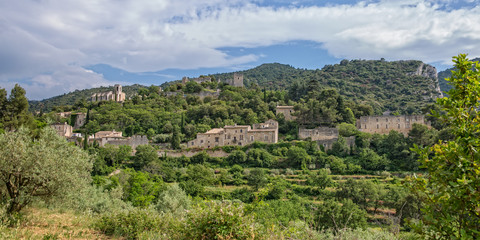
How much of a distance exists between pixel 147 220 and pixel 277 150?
30492 mm

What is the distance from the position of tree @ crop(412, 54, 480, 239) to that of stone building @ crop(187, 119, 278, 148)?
1438 inches

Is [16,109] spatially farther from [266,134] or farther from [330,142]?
[330,142]

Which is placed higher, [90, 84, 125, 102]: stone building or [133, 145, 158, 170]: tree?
[90, 84, 125, 102]: stone building

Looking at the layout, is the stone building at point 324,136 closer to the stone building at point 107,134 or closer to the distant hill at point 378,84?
the distant hill at point 378,84

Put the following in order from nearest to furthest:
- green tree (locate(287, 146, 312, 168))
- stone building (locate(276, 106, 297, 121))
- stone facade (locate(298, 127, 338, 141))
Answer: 1. green tree (locate(287, 146, 312, 168))
2. stone facade (locate(298, 127, 338, 141))
3. stone building (locate(276, 106, 297, 121))

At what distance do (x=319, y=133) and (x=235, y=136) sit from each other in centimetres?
1126

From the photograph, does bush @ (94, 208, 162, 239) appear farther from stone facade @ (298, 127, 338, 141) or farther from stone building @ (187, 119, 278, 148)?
stone facade @ (298, 127, 338, 141)

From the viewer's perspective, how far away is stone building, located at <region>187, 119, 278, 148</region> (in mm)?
40562

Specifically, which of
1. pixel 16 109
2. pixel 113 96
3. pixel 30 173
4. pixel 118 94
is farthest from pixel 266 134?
pixel 113 96

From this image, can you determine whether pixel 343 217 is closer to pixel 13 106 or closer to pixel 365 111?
pixel 13 106

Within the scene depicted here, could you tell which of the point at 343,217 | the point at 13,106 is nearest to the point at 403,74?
the point at 343,217

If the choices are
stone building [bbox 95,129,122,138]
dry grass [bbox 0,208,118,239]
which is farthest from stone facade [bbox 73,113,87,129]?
dry grass [bbox 0,208,118,239]

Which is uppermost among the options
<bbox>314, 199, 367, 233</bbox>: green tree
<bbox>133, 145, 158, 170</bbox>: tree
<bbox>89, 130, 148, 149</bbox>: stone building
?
<bbox>89, 130, 148, 149</bbox>: stone building

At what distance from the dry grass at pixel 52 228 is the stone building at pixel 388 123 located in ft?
133
